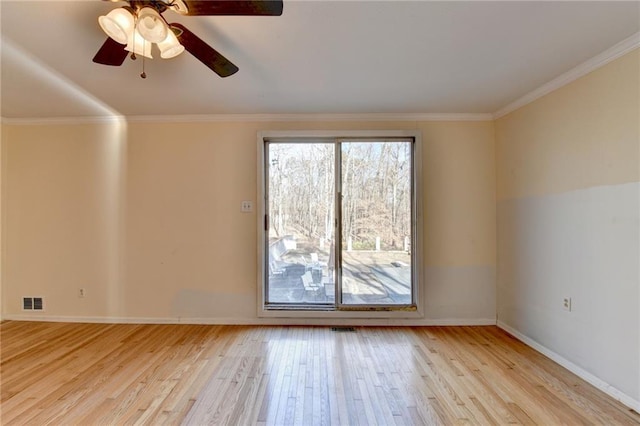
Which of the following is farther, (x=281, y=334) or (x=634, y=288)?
(x=281, y=334)

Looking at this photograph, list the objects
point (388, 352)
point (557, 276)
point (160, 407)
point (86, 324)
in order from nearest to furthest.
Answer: point (160, 407) < point (557, 276) < point (388, 352) < point (86, 324)

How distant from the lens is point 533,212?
8.93 ft

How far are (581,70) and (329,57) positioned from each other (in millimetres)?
1854

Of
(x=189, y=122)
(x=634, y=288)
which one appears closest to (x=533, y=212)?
(x=634, y=288)

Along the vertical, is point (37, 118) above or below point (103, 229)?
above

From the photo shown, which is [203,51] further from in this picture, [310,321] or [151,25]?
[310,321]

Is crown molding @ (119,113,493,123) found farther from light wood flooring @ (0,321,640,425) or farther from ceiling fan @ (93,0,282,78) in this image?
light wood flooring @ (0,321,640,425)

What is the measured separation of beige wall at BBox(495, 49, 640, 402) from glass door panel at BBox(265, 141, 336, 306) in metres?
1.85

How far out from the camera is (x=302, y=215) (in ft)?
11.0

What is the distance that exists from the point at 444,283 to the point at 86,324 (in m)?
3.92

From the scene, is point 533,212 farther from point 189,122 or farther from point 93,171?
point 93,171

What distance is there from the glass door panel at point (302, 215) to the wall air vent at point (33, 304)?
2.52 metres

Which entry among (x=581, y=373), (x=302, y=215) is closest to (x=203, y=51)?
(x=302, y=215)

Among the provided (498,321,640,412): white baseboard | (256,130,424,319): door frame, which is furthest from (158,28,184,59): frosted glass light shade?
(498,321,640,412): white baseboard
